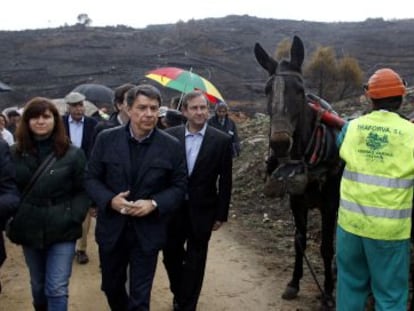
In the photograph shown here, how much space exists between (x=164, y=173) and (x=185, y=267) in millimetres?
1215

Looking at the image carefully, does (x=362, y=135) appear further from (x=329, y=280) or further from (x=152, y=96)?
(x=329, y=280)

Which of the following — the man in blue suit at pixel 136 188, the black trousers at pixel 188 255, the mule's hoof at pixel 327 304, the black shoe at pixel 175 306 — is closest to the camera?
the man in blue suit at pixel 136 188

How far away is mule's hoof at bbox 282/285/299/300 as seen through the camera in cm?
551

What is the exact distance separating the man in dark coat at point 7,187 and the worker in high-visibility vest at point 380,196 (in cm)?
231

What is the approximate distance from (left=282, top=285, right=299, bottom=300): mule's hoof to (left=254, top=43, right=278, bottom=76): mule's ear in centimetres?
231

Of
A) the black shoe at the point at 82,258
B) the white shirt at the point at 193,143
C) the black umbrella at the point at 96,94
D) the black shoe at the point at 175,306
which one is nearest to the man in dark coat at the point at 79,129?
the black shoe at the point at 82,258

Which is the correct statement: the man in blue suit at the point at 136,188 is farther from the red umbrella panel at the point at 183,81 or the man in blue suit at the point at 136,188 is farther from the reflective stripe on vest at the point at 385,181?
the red umbrella panel at the point at 183,81

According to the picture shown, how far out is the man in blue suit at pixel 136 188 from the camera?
384 cm

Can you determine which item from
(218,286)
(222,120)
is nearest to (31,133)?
(218,286)

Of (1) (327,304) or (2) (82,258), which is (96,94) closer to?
(2) (82,258)

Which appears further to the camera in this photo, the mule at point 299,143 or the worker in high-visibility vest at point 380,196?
the mule at point 299,143

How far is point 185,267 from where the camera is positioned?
4.75 m

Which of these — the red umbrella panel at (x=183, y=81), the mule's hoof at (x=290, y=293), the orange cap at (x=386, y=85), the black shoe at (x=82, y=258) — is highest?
the orange cap at (x=386, y=85)

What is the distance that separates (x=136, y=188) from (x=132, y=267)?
60 centimetres
